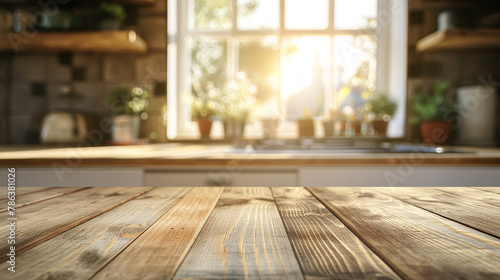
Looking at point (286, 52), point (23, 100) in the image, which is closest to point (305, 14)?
point (286, 52)

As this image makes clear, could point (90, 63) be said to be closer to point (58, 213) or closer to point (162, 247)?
point (58, 213)

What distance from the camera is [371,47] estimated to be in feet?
8.16

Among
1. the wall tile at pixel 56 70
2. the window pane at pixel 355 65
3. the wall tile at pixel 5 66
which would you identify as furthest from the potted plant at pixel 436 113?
the wall tile at pixel 5 66

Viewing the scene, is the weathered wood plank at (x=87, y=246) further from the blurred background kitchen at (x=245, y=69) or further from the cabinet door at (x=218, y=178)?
the blurred background kitchen at (x=245, y=69)

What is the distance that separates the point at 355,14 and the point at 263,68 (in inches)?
29.5

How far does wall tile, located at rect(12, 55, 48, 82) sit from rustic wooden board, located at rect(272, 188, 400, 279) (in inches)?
88.1

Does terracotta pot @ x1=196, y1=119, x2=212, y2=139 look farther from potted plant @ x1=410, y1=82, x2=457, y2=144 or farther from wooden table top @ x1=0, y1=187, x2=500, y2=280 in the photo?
wooden table top @ x1=0, y1=187, x2=500, y2=280

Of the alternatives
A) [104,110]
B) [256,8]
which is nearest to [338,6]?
[256,8]

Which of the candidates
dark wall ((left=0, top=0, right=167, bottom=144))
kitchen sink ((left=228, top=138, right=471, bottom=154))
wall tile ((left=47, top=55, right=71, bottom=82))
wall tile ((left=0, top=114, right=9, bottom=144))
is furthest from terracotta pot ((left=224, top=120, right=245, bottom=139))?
wall tile ((left=0, top=114, right=9, bottom=144))

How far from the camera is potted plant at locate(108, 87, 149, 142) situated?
82.4 inches

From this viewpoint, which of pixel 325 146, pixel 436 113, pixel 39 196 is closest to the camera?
pixel 39 196

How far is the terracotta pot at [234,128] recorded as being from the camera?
7.59 feet

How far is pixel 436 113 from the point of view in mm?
2109

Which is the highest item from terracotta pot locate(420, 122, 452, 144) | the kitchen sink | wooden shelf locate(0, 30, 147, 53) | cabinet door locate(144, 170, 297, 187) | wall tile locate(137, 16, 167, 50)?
wall tile locate(137, 16, 167, 50)
